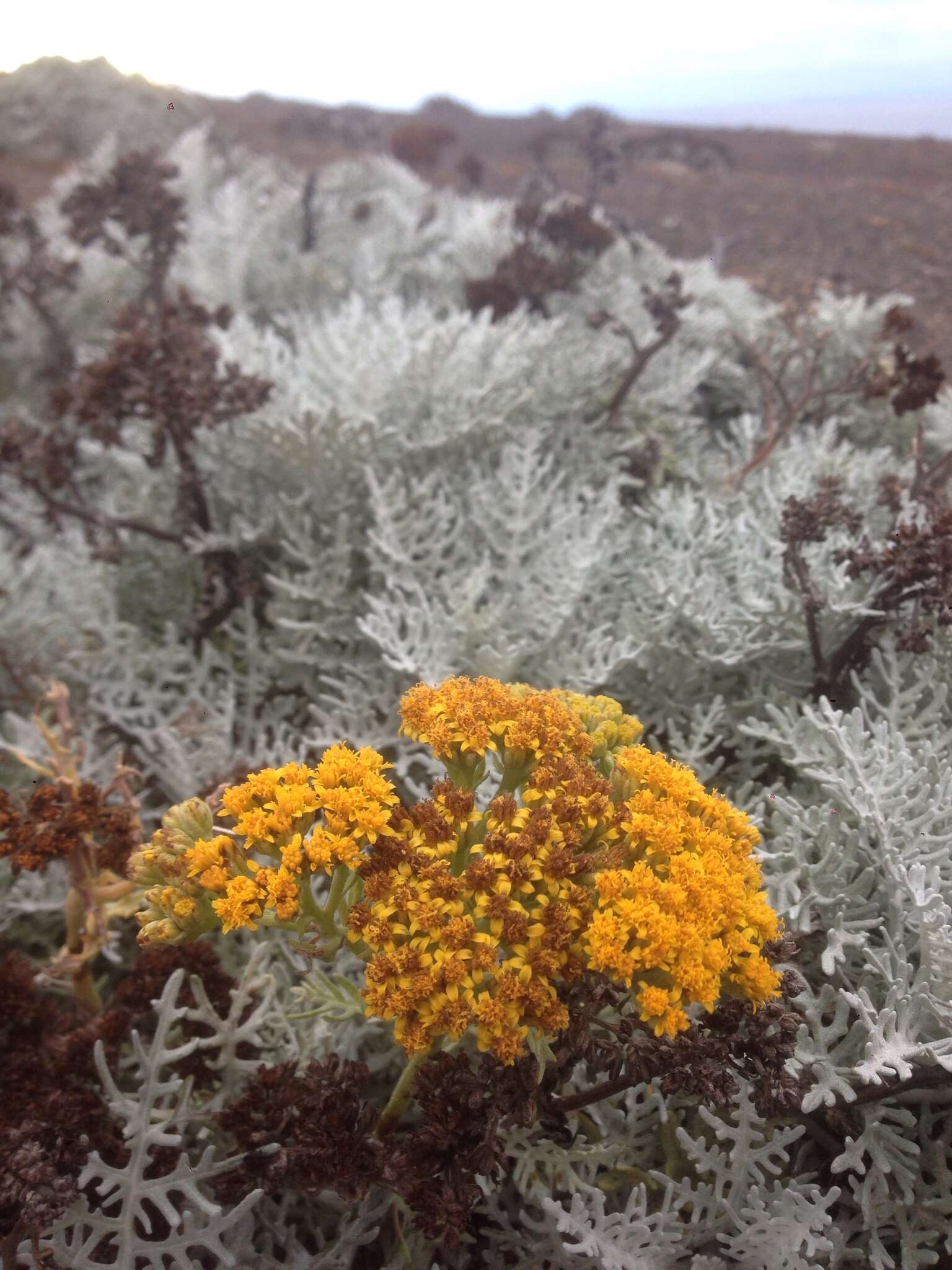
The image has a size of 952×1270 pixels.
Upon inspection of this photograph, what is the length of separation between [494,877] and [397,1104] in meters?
0.45

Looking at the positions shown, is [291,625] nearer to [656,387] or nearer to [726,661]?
[726,661]

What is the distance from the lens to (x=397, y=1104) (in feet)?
4.21

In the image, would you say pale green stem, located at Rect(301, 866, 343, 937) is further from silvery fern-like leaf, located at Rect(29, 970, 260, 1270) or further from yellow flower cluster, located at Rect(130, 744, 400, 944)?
silvery fern-like leaf, located at Rect(29, 970, 260, 1270)

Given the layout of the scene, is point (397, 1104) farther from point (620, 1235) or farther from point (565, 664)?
point (565, 664)

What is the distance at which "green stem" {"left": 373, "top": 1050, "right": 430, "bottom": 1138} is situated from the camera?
49.2 inches

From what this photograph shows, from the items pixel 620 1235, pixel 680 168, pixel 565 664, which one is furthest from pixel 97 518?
pixel 680 168

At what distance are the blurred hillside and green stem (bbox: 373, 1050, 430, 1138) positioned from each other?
395cm

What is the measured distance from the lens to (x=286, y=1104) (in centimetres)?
134

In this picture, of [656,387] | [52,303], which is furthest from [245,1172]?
[52,303]

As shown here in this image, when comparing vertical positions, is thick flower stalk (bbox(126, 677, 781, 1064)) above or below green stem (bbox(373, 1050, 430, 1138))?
above

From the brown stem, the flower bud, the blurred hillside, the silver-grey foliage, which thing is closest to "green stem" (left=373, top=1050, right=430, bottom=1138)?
the silver-grey foliage

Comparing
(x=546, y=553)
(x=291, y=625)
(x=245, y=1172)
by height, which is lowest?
(x=245, y=1172)

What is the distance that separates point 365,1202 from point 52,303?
4771 mm

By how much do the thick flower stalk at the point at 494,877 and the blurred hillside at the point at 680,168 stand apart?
3.71m
